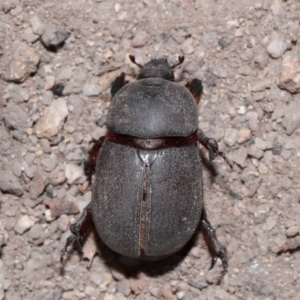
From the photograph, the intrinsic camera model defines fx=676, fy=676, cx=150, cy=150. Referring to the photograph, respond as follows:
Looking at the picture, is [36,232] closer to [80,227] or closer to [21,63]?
[80,227]

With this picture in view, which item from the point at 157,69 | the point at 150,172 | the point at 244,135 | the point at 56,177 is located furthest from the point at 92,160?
the point at 244,135

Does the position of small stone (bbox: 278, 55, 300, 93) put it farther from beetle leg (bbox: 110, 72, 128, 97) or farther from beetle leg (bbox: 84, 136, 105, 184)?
beetle leg (bbox: 84, 136, 105, 184)

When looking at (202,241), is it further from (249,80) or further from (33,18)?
(33,18)

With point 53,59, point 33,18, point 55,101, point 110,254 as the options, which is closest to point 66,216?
point 110,254

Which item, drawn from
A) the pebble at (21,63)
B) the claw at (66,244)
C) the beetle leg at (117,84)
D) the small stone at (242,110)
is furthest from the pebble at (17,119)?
the small stone at (242,110)

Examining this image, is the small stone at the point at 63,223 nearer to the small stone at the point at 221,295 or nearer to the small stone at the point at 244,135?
the small stone at the point at 221,295

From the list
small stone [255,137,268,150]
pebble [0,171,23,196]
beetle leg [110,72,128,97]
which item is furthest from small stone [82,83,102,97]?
small stone [255,137,268,150]
